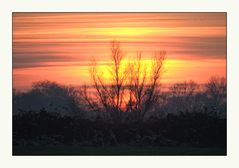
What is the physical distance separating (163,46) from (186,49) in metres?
0.34

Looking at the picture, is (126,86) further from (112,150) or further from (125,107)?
(112,150)

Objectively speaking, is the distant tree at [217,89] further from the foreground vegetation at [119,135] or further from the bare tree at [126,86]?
the bare tree at [126,86]

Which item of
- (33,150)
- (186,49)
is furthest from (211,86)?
(33,150)

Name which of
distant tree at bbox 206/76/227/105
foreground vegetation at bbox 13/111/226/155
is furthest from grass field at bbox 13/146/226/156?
distant tree at bbox 206/76/227/105

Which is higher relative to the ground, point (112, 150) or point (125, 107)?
point (125, 107)

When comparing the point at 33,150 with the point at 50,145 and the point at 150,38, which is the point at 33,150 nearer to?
the point at 50,145

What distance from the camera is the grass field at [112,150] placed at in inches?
1359

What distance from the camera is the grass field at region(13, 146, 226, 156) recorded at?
34.5 m

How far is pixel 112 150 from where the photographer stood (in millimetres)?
34562

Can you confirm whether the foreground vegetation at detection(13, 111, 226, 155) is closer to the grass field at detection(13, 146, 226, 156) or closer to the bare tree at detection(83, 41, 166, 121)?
the grass field at detection(13, 146, 226, 156)

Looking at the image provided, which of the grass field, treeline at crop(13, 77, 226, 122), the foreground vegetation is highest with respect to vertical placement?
treeline at crop(13, 77, 226, 122)

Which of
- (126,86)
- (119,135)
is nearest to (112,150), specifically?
(119,135)

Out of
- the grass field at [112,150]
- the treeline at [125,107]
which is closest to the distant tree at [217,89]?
the treeline at [125,107]

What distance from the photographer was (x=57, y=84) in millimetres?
34531
